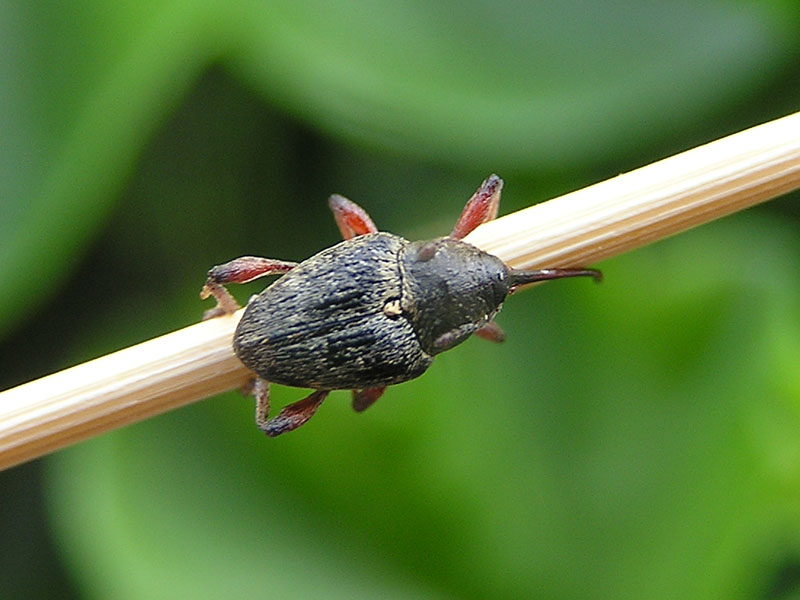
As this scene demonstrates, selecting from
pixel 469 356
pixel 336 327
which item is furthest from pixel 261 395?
pixel 469 356

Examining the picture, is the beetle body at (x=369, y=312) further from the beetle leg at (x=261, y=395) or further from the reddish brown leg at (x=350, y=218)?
the reddish brown leg at (x=350, y=218)

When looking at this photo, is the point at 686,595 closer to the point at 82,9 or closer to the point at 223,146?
the point at 223,146

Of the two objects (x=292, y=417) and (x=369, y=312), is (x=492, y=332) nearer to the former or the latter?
(x=369, y=312)

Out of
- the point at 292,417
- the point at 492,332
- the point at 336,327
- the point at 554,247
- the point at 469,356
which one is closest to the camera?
the point at 554,247

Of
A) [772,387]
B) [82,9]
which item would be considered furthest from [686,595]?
[82,9]

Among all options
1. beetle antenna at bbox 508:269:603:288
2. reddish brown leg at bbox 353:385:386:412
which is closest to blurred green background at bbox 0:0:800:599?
reddish brown leg at bbox 353:385:386:412

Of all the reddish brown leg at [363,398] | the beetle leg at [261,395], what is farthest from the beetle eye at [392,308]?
the beetle leg at [261,395]

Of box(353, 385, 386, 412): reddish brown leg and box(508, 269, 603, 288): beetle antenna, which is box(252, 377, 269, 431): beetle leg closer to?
box(353, 385, 386, 412): reddish brown leg
